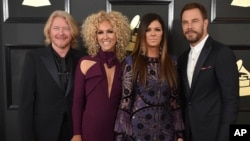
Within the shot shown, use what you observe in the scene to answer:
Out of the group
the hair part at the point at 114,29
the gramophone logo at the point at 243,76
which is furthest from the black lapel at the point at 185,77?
the gramophone logo at the point at 243,76

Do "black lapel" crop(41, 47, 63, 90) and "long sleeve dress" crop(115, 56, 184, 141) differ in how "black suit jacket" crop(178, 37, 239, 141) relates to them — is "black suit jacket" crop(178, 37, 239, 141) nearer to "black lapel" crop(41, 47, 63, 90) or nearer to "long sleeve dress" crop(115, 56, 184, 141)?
"long sleeve dress" crop(115, 56, 184, 141)

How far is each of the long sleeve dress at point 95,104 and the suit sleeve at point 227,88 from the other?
0.56 m

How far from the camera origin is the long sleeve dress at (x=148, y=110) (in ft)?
5.50

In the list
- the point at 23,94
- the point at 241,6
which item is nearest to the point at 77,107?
the point at 23,94

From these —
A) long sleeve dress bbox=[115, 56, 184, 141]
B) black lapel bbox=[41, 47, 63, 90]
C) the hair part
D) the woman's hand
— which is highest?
the hair part

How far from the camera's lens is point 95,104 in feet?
5.74

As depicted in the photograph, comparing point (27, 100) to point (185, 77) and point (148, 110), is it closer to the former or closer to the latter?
point (148, 110)

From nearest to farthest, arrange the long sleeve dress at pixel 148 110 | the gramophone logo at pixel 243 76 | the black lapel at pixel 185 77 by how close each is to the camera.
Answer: the long sleeve dress at pixel 148 110, the black lapel at pixel 185 77, the gramophone logo at pixel 243 76

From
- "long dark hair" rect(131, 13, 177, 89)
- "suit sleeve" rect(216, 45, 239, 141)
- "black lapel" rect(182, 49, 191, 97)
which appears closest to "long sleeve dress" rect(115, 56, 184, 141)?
"long dark hair" rect(131, 13, 177, 89)

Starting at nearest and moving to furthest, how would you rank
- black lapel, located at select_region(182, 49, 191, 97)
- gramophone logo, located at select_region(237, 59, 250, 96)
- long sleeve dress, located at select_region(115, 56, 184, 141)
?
long sleeve dress, located at select_region(115, 56, 184, 141), black lapel, located at select_region(182, 49, 191, 97), gramophone logo, located at select_region(237, 59, 250, 96)

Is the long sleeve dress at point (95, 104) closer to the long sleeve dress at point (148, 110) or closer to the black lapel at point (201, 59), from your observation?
the long sleeve dress at point (148, 110)

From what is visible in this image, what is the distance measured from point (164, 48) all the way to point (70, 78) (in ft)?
1.92

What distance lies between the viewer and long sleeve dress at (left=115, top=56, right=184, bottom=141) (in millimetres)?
1677

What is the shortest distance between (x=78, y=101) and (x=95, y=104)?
0.10 meters
